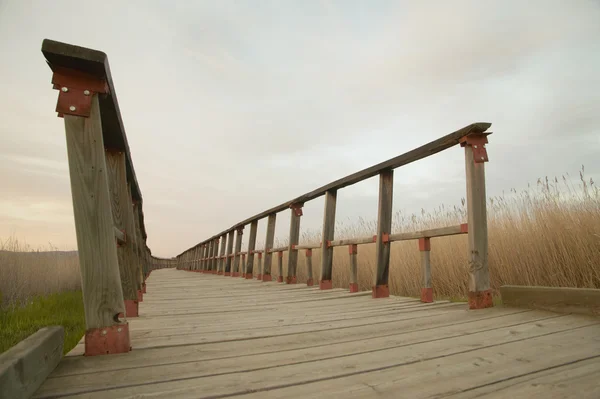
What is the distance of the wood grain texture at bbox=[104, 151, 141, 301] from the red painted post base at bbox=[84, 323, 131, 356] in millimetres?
1187

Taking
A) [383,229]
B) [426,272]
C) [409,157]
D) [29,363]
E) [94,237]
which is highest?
[409,157]

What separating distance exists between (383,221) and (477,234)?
3.70 ft

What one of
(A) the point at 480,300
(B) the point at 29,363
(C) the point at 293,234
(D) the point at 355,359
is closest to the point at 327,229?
(C) the point at 293,234

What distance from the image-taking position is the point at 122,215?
3023 mm

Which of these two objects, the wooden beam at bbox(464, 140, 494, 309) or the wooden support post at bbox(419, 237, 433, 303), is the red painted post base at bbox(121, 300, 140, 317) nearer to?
the wooden support post at bbox(419, 237, 433, 303)

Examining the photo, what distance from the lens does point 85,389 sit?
1.21 metres

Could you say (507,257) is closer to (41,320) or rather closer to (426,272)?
(426,272)

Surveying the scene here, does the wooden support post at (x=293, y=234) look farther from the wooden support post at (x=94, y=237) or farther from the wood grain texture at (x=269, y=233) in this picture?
the wooden support post at (x=94, y=237)

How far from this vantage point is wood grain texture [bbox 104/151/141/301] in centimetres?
284

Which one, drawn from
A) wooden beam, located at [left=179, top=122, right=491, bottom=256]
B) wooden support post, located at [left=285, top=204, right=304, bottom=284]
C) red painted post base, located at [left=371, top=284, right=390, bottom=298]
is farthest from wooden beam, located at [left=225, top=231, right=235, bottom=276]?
red painted post base, located at [left=371, top=284, right=390, bottom=298]

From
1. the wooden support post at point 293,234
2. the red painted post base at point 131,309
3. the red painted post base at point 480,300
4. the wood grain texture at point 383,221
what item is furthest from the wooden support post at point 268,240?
the red painted post base at point 480,300

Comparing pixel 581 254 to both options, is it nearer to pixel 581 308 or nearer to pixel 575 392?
pixel 581 308

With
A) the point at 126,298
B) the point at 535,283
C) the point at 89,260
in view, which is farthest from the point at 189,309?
the point at 535,283

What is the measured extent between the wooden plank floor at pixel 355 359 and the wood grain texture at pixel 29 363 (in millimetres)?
52
